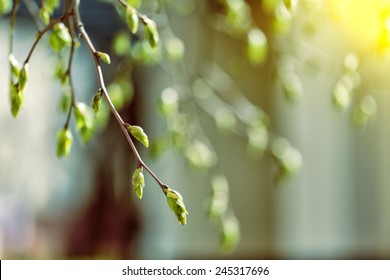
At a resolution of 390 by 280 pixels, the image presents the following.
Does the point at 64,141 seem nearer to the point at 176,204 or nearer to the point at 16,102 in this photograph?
the point at 16,102

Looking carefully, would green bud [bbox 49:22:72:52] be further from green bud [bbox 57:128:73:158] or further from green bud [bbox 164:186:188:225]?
green bud [bbox 164:186:188:225]

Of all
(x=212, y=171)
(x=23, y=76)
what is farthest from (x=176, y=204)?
(x=212, y=171)

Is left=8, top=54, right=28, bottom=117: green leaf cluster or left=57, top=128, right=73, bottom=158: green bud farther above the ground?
left=8, top=54, right=28, bottom=117: green leaf cluster

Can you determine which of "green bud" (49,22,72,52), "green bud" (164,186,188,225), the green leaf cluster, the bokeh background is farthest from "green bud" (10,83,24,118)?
the bokeh background

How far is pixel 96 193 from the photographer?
318 cm

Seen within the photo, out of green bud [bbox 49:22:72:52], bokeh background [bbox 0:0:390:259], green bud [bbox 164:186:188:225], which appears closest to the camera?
green bud [bbox 164:186:188:225]

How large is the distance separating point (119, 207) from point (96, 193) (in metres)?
0.14

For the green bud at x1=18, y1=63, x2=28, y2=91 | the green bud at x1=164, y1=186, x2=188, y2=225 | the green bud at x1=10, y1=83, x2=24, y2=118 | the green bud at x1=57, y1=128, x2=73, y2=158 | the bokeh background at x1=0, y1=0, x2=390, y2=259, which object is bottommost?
the bokeh background at x1=0, y1=0, x2=390, y2=259

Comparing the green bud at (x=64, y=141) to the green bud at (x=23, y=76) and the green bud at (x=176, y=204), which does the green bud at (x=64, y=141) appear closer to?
the green bud at (x=23, y=76)

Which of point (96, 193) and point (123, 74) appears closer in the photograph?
point (123, 74)
